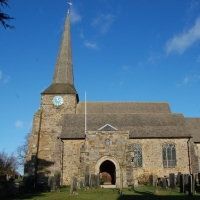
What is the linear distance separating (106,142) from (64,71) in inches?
674

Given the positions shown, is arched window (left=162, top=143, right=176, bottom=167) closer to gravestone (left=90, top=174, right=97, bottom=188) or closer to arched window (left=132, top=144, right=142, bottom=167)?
arched window (left=132, top=144, right=142, bottom=167)

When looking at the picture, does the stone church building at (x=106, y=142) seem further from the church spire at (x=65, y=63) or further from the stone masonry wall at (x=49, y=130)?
the church spire at (x=65, y=63)


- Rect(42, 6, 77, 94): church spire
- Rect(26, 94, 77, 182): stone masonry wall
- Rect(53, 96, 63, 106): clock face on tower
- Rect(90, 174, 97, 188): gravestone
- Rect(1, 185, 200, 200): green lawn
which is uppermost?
Rect(42, 6, 77, 94): church spire

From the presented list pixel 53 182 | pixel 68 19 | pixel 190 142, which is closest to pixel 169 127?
pixel 190 142

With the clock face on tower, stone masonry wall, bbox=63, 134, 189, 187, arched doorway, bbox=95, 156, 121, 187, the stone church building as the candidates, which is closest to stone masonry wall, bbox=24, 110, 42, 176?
the stone church building

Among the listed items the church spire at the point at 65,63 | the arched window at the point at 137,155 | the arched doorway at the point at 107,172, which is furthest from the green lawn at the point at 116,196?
the church spire at the point at 65,63

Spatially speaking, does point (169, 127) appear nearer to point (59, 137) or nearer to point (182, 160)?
point (182, 160)

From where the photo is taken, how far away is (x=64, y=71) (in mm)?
37656

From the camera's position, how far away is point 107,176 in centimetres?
2652

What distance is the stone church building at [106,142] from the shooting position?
2375 centimetres

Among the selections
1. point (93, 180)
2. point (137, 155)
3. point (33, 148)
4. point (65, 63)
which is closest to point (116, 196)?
point (93, 180)

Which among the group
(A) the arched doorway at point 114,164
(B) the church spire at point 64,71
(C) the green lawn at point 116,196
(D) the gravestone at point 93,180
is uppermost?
(B) the church spire at point 64,71

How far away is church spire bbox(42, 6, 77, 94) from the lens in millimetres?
35188

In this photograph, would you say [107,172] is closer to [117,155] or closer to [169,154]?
[117,155]
